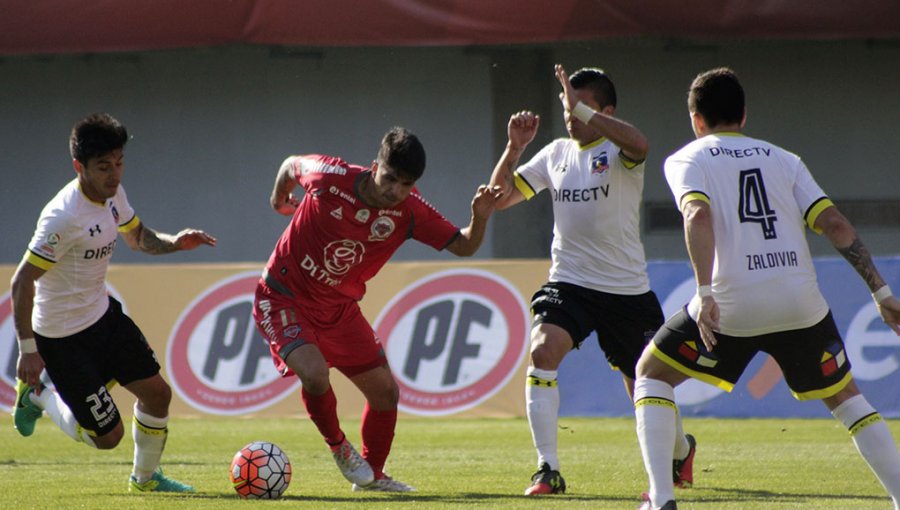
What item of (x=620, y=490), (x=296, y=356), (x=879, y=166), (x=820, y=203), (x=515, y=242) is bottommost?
(x=620, y=490)

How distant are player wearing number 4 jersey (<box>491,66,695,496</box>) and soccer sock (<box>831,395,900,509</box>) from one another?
6.15 feet

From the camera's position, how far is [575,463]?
9562 mm

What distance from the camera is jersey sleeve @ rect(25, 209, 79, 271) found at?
7375 mm

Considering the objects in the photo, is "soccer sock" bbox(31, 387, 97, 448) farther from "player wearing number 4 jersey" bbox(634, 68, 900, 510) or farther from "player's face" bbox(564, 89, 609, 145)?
"player wearing number 4 jersey" bbox(634, 68, 900, 510)

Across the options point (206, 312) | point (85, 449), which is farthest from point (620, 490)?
point (206, 312)

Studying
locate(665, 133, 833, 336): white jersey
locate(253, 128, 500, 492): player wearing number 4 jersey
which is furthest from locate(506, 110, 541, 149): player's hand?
locate(665, 133, 833, 336): white jersey

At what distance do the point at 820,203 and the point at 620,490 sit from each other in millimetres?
2489

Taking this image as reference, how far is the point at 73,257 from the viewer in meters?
7.71

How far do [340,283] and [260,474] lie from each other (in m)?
1.25

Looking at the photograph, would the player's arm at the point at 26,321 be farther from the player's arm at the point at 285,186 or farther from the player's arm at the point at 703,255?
the player's arm at the point at 703,255

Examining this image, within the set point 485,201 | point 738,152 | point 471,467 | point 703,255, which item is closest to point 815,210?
point 738,152

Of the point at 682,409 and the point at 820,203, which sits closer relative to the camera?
the point at 820,203

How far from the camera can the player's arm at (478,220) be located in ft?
24.4

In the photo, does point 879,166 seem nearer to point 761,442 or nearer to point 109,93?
point 761,442
